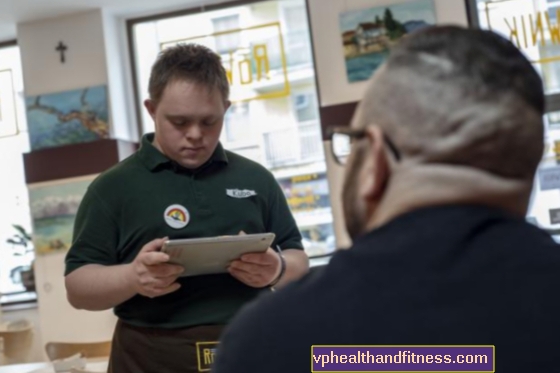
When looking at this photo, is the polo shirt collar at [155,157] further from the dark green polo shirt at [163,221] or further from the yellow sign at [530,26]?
the yellow sign at [530,26]

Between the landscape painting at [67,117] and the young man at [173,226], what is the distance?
454 cm

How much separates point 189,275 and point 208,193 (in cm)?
22

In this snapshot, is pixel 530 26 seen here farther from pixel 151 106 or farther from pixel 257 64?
pixel 151 106

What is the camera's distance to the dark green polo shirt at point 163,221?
1954 mm

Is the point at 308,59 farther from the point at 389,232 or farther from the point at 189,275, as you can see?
the point at 389,232

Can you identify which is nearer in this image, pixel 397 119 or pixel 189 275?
pixel 397 119

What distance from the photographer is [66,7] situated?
21.0 ft

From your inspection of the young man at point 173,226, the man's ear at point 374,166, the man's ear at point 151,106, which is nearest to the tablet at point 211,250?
the young man at point 173,226

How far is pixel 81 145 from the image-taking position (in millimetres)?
6508

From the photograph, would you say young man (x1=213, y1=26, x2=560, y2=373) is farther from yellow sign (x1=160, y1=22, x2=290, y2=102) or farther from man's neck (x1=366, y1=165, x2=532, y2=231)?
yellow sign (x1=160, y1=22, x2=290, y2=102)

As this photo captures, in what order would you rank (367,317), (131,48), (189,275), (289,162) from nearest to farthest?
(367,317) → (189,275) → (289,162) → (131,48)

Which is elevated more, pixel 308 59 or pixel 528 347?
pixel 308 59

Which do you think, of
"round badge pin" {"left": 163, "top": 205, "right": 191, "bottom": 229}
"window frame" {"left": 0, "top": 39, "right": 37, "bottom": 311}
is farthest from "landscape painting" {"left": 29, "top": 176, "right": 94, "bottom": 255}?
"round badge pin" {"left": 163, "top": 205, "right": 191, "bottom": 229}

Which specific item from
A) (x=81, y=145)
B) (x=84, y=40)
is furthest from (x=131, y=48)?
(x=81, y=145)
